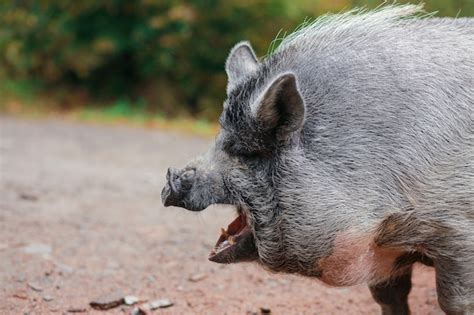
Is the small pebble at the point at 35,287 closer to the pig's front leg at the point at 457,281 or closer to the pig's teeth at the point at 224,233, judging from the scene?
the pig's teeth at the point at 224,233

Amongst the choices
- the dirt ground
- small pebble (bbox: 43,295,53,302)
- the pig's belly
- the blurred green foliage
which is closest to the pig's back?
the pig's belly

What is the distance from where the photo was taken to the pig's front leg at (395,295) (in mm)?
4836

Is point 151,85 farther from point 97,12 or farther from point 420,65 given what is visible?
point 420,65

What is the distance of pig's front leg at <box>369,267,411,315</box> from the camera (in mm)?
4836

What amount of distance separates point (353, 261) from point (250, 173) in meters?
0.73

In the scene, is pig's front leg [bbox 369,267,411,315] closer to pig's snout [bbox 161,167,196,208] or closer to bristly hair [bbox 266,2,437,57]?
pig's snout [bbox 161,167,196,208]

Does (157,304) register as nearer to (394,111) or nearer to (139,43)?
(394,111)

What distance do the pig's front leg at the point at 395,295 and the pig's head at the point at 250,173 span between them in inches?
38.5

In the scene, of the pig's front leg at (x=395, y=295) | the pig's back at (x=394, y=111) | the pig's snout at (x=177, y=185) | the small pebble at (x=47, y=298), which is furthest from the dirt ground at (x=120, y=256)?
the pig's back at (x=394, y=111)

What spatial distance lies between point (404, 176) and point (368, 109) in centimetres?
41

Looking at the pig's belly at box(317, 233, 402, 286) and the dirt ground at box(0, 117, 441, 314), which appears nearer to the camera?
the pig's belly at box(317, 233, 402, 286)

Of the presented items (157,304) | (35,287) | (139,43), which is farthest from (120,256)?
(139,43)

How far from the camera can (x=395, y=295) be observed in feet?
15.9

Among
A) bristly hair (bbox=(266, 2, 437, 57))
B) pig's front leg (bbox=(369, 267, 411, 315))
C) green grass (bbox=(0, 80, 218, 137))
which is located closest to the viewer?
bristly hair (bbox=(266, 2, 437, 57))
